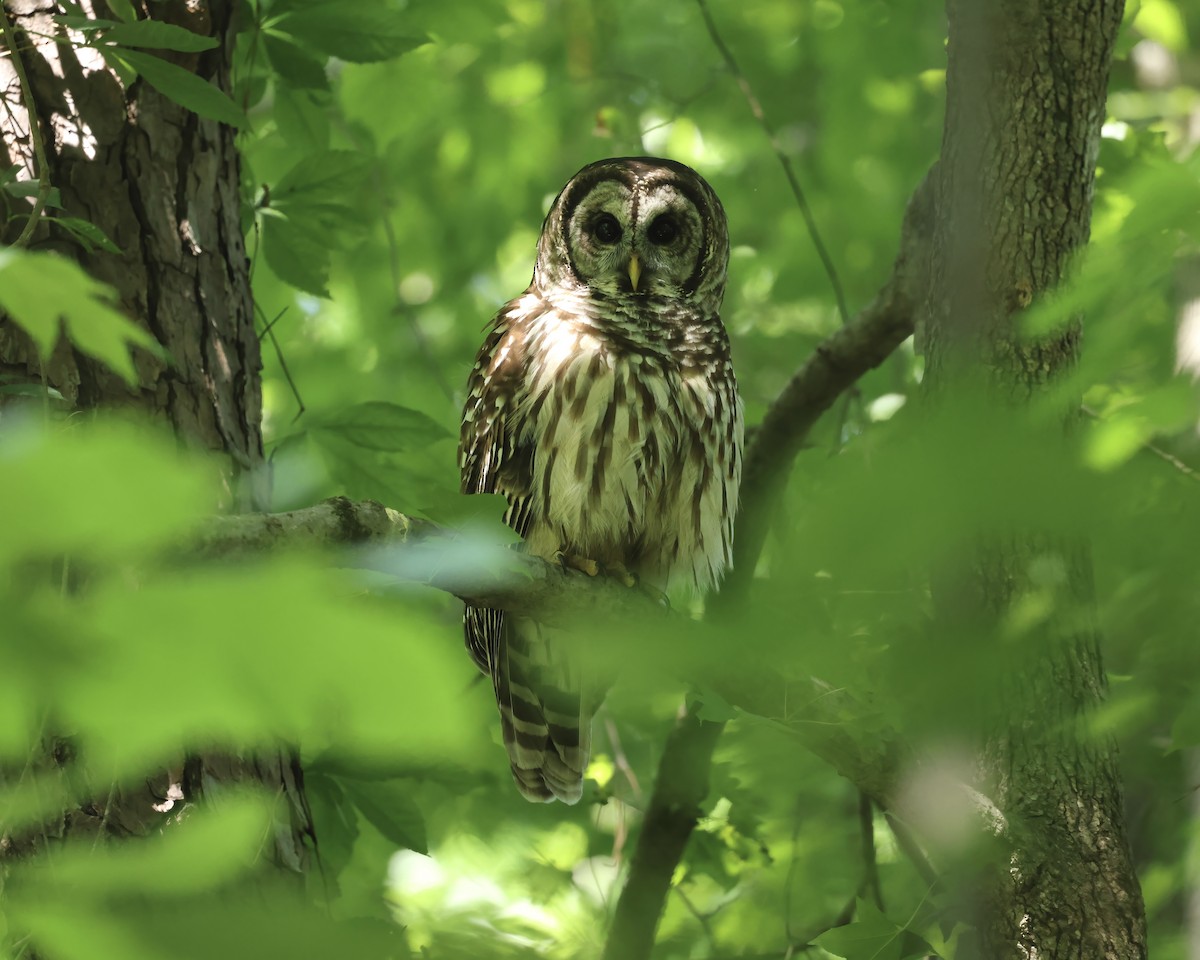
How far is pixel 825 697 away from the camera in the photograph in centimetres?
223

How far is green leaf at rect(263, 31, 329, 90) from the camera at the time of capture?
3365 mm

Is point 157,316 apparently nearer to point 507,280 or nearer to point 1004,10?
point 1004,10

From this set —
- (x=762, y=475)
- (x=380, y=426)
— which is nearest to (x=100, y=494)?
(x=380, y=426)

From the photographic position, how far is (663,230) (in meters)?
4.12

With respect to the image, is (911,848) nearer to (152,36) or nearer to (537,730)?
(537,730)

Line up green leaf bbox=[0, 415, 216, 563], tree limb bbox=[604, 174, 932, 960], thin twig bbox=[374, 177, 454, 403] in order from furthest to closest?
thin twig bbox=[374, 177, 454, 403]
tree limb bbox=[604, 174, 932, 960]
green leaf bbox=[0, 415, 216, 563]

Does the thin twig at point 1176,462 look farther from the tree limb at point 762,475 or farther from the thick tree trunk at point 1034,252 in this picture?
the tree limb at point 762,475

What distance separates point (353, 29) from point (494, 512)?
233cm

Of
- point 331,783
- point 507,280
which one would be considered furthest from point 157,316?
point 507,280

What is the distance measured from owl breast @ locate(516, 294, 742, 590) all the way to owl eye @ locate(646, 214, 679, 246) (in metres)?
0.48

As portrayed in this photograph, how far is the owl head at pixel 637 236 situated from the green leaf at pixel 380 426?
939mm

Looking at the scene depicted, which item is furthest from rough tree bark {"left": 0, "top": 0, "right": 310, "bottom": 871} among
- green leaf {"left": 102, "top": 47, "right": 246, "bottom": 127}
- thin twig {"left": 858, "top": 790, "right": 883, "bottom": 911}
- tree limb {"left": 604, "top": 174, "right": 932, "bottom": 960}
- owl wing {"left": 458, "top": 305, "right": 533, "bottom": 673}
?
thin twig {"left": 858, "top": 790, "right": 883, "bottom": 911}

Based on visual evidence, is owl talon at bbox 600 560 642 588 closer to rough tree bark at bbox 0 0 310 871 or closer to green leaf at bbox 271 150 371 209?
rough tree bark at bbox 0 0 310 871

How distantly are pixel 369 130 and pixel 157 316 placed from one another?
7.40 ft
